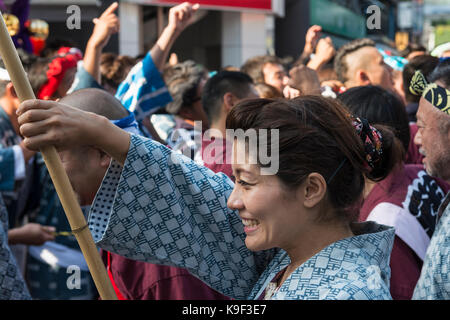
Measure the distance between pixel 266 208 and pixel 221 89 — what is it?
2.13 m

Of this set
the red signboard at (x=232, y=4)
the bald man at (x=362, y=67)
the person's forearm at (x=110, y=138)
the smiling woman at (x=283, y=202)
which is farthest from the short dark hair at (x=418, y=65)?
the red signboard at (x=232, y=4)

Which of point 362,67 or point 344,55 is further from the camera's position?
point 344,55

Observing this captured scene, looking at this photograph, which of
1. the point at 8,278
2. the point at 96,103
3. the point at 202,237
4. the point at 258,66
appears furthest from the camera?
the point at 258,66

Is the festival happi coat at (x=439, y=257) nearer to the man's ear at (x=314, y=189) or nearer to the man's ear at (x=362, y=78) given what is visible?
the man's ear at (x=314, y=189)

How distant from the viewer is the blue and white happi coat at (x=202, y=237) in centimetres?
147

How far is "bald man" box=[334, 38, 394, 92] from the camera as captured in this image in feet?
13.3

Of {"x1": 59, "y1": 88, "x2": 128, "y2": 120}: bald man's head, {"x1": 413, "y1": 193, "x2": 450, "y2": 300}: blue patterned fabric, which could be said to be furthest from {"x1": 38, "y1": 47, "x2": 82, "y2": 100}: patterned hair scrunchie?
{"x1": 413, "y1": 193, "x2": 450, "y2": 300}: blue patterned fabric

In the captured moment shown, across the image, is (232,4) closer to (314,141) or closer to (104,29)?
(104,29)

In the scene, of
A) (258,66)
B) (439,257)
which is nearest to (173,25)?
(439,257)

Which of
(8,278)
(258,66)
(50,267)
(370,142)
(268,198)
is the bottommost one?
(50,267)

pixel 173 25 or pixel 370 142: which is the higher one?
pixel 173 25

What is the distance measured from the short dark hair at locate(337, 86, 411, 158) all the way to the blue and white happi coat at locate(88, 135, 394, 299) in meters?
0.84

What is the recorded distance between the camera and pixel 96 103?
1883mm
